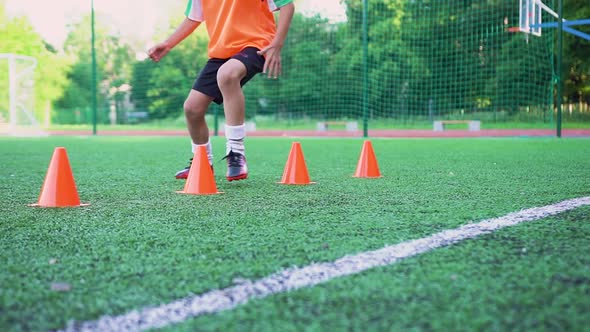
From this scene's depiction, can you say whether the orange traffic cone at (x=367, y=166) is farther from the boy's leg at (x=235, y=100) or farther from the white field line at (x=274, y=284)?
the white field line at (x=274, y=284)

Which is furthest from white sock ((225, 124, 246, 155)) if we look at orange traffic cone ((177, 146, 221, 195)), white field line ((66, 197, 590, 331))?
white field line ((66, 197, 590, 331))

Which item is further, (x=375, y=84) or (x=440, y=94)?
(x=440, y=94)

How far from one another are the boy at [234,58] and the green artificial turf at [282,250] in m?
0.43

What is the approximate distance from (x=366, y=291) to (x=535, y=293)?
0.41 meters

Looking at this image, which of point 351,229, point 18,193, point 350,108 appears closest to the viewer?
point 351,229

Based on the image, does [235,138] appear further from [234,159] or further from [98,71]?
[98,71]

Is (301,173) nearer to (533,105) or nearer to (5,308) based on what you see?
(5,308)

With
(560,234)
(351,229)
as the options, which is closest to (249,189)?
(351,229)

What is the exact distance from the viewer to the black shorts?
4625 mm

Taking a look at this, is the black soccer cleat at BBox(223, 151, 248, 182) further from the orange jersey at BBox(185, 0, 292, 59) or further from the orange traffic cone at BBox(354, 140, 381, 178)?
the orange traffic cone at BBox(354, 140, 381, 178)

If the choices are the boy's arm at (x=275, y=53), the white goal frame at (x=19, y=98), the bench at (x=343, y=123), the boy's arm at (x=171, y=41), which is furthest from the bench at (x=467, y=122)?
the boy's arm at (x=275, y=53)

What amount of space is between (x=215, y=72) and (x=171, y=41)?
58 cm

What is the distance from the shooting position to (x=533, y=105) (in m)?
21.4

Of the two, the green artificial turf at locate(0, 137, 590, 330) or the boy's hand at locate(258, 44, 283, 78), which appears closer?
the green artificial turf at locate(0, 137, 590, 330)
